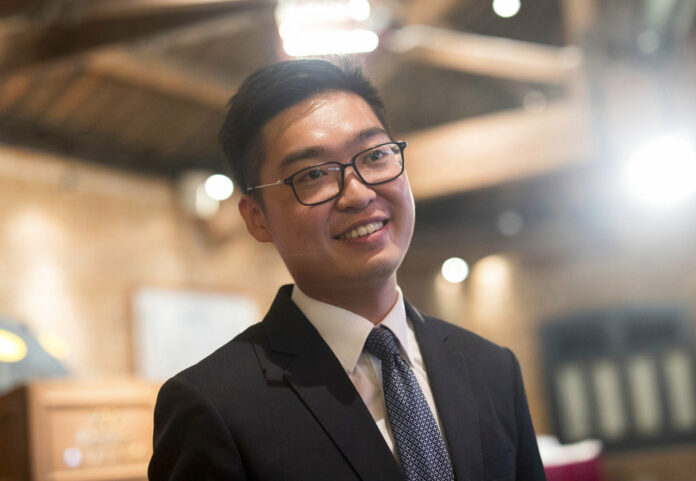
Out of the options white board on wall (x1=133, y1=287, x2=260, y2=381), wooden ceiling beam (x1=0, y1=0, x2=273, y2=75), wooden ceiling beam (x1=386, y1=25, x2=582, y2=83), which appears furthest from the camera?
white board on wall (x1=133, y1=287, x2=260, y2=381)

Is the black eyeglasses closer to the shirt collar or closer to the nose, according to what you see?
the nose

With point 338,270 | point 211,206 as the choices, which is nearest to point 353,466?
point 338,270

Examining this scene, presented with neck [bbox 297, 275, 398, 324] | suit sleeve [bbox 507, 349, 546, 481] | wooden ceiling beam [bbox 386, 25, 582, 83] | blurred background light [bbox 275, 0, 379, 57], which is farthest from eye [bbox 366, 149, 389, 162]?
wooden ceiling beam [bbox 386, 25, 582, 83]

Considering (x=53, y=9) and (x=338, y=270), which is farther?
(x=53, y=9)

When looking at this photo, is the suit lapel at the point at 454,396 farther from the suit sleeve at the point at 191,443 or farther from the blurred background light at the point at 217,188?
the blurred background light at the point at 217,188

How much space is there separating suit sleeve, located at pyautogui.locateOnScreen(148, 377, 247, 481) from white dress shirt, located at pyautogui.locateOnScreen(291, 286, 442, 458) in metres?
0.18

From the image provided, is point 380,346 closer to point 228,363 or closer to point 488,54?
point 228,363

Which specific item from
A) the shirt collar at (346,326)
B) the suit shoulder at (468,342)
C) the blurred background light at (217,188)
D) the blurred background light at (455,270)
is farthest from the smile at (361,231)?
the blurred background light at (217,188)

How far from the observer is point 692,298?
5.14 meters

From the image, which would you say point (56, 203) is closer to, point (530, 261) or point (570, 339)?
point (530, 261)

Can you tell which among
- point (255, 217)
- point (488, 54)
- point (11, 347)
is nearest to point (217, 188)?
point (11, 347)

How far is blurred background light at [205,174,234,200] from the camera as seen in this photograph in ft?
14.3

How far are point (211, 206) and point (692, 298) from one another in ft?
10.3

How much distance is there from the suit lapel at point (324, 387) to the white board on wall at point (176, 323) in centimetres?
287
